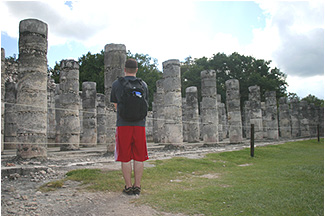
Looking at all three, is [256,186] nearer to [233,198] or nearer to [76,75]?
[233,198]

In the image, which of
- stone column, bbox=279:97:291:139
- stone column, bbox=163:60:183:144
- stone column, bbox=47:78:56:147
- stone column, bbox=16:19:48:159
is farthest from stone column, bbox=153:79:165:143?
stone column, bbox=279:97:291:139

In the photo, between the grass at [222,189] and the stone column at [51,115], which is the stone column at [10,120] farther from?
the grass at [222,189]

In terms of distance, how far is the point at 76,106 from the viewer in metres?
12.8

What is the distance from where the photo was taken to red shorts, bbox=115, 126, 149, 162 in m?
3.66

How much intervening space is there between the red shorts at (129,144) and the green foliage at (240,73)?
94.7 feet

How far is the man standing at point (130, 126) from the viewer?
3.60m

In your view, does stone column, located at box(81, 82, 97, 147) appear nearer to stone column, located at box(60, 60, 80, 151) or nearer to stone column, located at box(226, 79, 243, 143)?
stone column, located at box(60, 60, 80, 151)

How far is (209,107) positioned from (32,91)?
941 centimetres

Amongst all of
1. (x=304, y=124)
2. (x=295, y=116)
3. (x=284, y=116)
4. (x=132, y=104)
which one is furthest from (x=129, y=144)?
(x=304, y=124)

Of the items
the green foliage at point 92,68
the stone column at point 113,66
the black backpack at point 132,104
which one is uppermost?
the green foliage at point 92,68

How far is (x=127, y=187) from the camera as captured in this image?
149 inches

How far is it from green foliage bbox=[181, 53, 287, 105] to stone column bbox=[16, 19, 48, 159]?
25.5 m

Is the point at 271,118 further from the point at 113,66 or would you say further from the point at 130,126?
the point at 130,126

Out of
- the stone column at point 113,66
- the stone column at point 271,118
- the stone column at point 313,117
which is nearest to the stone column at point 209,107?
the stone column at point 113,66
